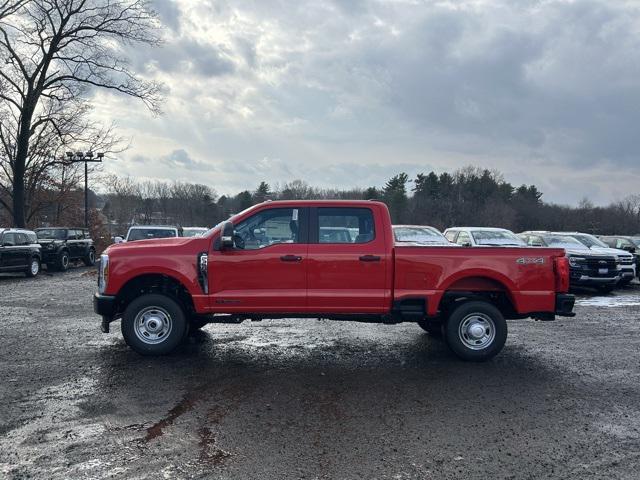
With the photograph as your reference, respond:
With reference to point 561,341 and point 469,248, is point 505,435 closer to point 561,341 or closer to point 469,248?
point 469,248

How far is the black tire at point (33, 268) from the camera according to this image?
19.1 m

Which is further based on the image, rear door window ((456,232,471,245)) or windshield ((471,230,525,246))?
rear door window ((456,232,471,245))

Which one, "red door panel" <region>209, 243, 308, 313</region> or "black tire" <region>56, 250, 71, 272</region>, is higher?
"red door panel" <region>209, 243, 308, 313</region>

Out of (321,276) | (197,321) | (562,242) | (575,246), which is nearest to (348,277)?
(321,276)

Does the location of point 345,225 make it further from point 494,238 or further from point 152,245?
point 494,238

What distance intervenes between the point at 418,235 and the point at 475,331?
9760mm

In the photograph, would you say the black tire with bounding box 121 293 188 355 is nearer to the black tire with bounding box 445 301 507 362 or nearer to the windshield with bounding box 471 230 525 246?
the black tire with bounding box 445 301 507 362

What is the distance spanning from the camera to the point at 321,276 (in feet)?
22.4

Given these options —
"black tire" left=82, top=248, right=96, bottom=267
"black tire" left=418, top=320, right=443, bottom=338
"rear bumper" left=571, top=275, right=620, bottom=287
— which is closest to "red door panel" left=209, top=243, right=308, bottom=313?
"black tire" left=418, top=320, right=443, bottom=338

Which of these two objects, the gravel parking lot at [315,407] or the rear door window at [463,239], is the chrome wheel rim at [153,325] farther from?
the rear door window at [463,239]

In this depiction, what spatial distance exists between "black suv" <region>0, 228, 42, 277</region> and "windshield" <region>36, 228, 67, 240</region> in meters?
4.01

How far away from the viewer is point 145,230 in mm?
18234

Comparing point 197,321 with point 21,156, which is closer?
point 197,321

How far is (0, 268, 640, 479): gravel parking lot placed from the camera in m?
3.99
